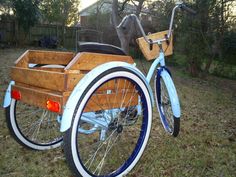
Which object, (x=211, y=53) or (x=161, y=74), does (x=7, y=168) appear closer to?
(x=161, y=74)

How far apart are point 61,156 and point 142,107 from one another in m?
0.94

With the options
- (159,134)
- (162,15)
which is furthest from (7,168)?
(162,15)

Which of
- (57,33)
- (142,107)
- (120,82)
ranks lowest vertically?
(142,107)

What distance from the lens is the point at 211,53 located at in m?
8.14

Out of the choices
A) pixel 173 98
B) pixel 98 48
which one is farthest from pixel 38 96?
pixel 173 98

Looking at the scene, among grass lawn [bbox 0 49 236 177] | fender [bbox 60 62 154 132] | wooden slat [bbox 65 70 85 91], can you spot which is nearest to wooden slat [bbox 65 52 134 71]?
wooden slat [bbox 65 70 85 91]

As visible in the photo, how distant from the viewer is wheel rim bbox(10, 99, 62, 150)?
2381 mm

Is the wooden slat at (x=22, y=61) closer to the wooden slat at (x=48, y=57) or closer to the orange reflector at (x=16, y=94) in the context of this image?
the wooden slat at (x=48, y=57)

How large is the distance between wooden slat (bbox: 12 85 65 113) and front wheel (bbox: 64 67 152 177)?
20 cm

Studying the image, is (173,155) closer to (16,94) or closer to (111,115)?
(111,115)

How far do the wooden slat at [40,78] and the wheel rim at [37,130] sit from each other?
0.98ft

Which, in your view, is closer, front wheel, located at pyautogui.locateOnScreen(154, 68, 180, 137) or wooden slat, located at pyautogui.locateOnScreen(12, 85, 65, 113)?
wooden slat, located at pyautogui.locateOnScreen(12, 85, 65, 113)

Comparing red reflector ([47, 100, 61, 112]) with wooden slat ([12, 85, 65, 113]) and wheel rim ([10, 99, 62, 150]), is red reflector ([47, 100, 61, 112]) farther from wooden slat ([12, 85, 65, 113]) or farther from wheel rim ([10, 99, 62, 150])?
wheel rim ([10, 99, 62, 150])

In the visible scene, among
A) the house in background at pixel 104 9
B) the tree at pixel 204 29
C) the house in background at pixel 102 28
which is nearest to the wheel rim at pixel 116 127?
the tree at pixel 204 29
